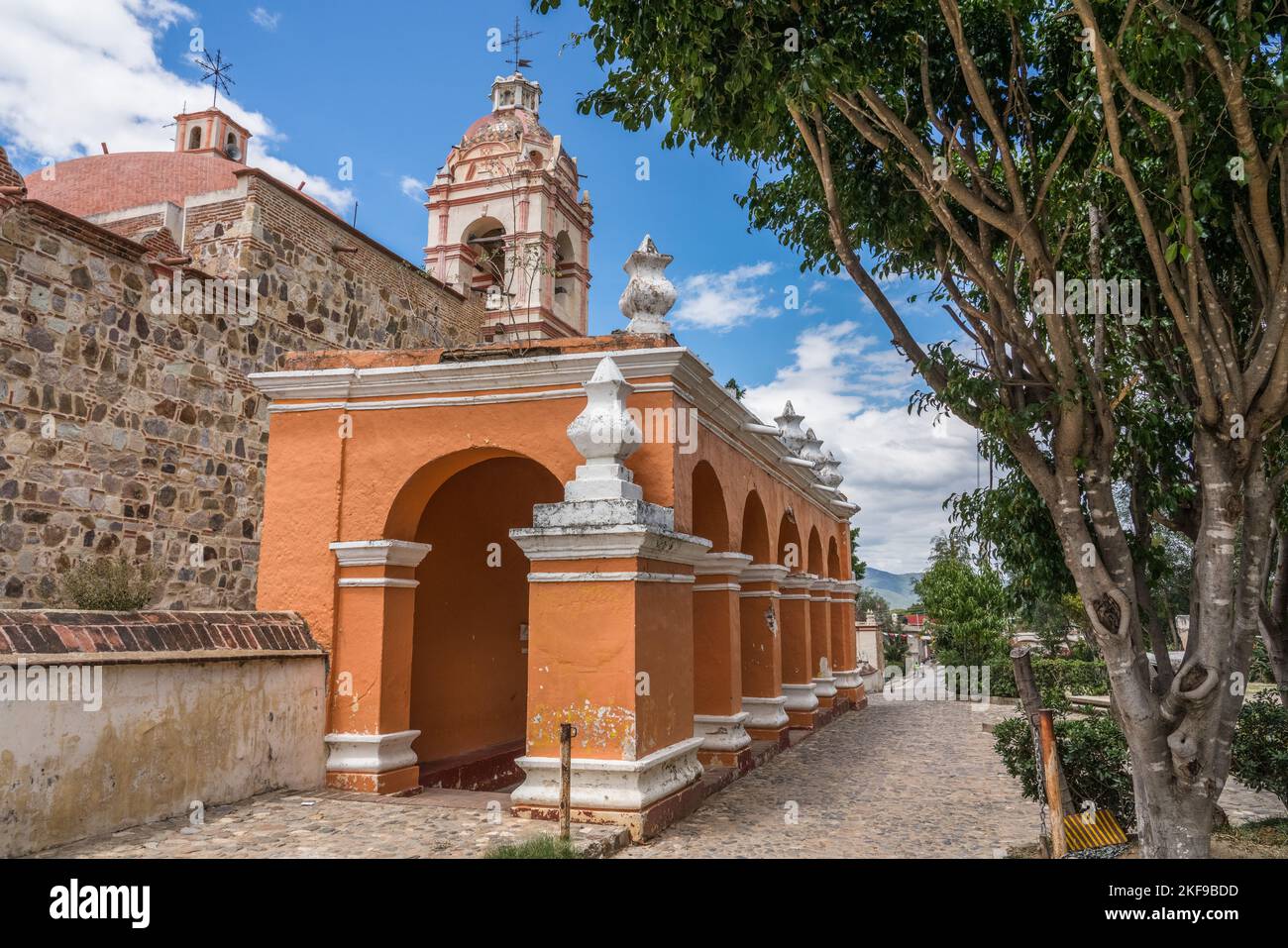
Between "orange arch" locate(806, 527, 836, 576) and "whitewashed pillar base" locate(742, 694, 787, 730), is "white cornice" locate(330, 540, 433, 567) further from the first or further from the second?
"orange arch" locate(806, 527, 836, 576)

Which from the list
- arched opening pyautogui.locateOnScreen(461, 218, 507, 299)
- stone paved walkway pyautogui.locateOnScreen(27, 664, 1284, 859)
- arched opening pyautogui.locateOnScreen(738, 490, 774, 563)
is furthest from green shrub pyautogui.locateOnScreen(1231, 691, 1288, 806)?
arched opening pyautogui.locateOnScreen(461, 218, 507, 299)

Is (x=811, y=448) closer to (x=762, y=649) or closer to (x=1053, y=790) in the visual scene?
(x=762, y=649)

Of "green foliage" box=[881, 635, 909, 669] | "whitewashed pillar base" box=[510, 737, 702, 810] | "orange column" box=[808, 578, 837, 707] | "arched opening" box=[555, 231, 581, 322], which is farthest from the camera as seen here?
"green foliage" box=[881, 635, 909, 669]

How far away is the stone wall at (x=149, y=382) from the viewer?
8273 millimetres

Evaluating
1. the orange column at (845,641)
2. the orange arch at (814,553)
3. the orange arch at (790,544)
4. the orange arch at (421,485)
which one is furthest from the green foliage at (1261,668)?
the orange arch at (421,485)

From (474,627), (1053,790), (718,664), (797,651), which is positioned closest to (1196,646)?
(1053,790)

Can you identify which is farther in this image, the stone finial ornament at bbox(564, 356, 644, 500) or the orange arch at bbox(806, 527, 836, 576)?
the orange arch at bbox(806, 527, 836, 576)

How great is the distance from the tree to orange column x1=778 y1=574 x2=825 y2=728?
21.8ft

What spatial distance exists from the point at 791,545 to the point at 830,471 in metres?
3.93

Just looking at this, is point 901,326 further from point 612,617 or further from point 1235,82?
point 612,617

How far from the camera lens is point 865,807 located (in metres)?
7.80

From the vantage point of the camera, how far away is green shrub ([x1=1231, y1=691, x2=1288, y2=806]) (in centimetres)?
725

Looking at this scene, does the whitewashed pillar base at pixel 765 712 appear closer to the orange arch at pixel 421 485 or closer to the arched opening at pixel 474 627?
the arched opening at pixel 474 627

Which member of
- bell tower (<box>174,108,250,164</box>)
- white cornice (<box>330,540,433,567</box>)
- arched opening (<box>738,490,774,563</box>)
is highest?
bell tower (<box>174,108,250,164</box>)
